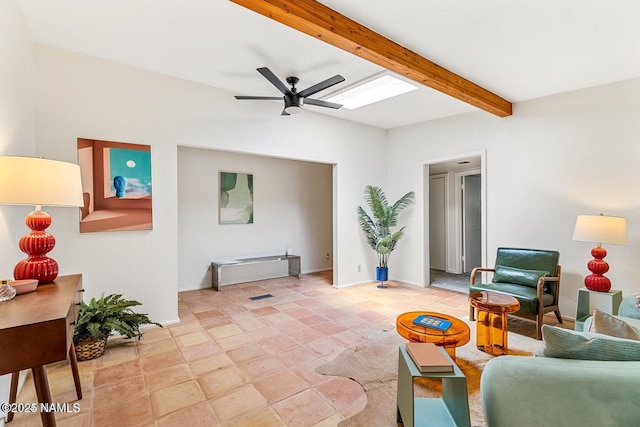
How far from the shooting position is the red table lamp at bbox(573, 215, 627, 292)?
10.2 ft

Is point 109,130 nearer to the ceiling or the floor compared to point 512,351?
nearer to the ceiling

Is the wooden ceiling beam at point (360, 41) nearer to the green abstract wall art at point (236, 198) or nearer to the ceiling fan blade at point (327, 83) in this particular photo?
the ceiling fan blade at point (327, 83)

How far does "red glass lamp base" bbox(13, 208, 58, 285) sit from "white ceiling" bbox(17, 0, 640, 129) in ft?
5.78

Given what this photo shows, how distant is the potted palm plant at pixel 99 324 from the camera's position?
2730 millimetres

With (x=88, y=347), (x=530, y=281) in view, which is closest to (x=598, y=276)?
(x=530, y=281)

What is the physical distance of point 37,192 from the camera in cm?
169

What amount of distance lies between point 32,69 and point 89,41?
579 millimetres

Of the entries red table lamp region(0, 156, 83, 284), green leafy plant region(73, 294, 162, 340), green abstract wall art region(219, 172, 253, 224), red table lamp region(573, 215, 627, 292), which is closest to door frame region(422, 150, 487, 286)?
red table lamp region(573, 215, 627, 292)

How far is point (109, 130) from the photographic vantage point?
10.7 ft

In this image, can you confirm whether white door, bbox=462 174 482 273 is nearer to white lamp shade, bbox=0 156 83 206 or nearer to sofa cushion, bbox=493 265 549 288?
sofa cushion, bbox=493 265 549 288

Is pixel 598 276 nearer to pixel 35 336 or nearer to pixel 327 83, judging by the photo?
pixel 327 83

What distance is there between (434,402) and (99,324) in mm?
2954

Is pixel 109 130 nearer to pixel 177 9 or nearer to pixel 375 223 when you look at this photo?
pixel 177 9

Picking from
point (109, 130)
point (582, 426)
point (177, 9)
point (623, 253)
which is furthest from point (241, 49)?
point (623, 253)
